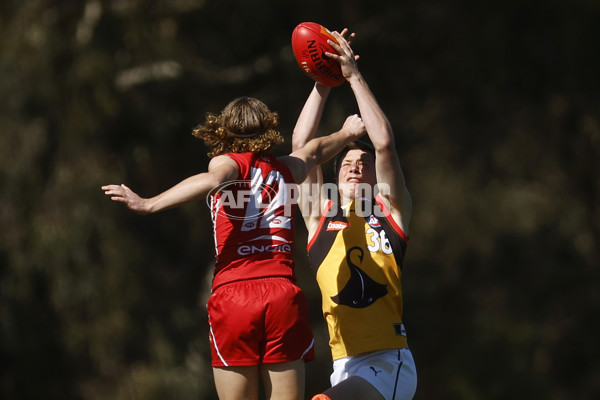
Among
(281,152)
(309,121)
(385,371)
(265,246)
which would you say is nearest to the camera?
(265,246)

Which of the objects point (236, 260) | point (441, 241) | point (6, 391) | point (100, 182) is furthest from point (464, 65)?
point (236, 260)

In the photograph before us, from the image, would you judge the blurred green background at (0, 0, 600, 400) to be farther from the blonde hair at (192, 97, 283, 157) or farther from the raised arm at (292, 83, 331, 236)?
the blonde hair at (192, 97, 283, 157)

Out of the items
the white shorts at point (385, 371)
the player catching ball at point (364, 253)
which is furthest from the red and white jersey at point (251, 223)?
the white shorts at point (385, 371)

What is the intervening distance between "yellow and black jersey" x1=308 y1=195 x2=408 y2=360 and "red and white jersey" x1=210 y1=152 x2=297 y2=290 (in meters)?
0.53

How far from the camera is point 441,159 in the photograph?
13586 mm

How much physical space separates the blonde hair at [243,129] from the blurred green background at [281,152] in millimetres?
6755

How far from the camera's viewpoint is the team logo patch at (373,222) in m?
5.03

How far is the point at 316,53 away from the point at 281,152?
654 centimetres

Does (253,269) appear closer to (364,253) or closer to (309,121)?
(364,253)

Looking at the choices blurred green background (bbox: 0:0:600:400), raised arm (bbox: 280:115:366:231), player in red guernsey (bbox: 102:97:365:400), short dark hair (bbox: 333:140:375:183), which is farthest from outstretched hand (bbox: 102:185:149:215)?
blurred green background (bbox: 0:0:600:400)

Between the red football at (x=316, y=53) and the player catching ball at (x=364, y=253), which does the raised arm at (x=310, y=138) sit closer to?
the player catching ball at (x=364, y=253)

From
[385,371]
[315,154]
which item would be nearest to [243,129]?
[315,154]

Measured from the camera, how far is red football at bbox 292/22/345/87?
508 centimetres

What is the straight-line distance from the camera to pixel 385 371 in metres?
4.75
